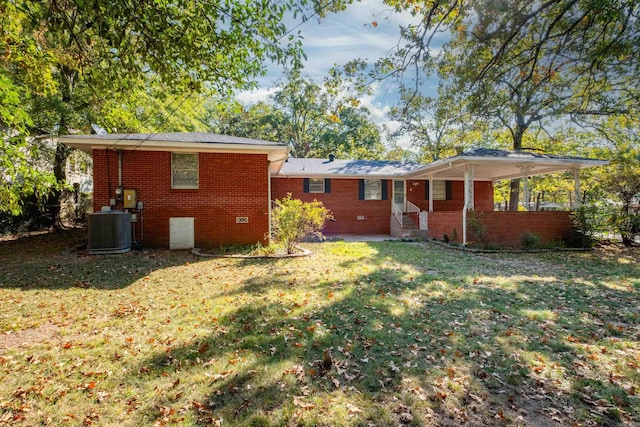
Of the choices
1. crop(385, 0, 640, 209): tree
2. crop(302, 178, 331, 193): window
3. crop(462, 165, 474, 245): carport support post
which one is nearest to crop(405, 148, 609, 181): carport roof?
crop(462, 165, 474, 245): carport support post

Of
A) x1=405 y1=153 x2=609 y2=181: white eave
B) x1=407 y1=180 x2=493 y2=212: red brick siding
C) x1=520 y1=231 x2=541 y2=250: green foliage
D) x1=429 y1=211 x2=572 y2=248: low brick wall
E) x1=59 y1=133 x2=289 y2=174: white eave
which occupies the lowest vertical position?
x1=520 y1=231 x2=541 y2=250: green foliage

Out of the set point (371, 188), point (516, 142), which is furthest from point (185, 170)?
point (516, 142)

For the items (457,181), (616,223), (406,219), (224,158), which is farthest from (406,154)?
(224,158)

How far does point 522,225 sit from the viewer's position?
12055 millimetres

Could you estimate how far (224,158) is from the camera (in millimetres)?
10398

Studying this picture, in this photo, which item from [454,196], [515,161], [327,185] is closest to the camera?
[515,161]

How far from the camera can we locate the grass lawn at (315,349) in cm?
248

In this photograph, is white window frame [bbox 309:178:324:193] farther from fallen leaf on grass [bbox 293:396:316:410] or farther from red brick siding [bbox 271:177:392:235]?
fallen leaf on grass [bbox 293:396:316:410]

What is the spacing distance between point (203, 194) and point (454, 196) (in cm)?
1381

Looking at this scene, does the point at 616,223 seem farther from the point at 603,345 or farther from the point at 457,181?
the point at 603,345

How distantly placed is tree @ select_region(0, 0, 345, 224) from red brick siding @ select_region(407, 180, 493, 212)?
42.8 feet

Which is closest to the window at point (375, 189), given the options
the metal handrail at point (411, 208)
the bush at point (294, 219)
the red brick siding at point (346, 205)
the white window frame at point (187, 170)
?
the red brick siding at point (346, 205)

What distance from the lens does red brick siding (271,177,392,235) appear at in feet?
54.2

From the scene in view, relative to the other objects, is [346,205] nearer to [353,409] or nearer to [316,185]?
[316,185]
